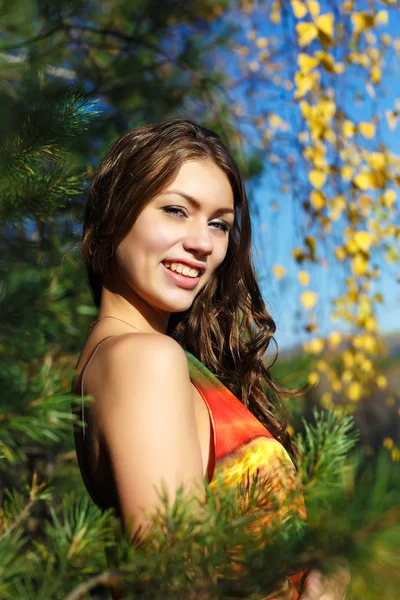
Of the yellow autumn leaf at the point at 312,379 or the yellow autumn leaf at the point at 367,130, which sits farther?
the yellow autumn leaf at the point at 367,130

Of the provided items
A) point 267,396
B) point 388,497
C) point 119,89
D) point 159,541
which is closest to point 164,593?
point 159,541

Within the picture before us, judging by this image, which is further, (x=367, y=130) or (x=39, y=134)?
(x=367, y=130)

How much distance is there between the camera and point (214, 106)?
1.95m

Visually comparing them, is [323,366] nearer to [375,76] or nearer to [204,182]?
[375,76]

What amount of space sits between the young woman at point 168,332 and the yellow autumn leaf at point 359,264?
1001 millimetres

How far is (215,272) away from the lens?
1386mm

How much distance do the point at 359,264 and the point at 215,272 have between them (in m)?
1.09

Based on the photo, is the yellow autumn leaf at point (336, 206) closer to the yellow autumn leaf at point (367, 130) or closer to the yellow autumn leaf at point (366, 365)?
the yellow autumn leaf at point (367, 130)

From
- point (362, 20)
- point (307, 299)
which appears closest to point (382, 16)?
point (362, 20)

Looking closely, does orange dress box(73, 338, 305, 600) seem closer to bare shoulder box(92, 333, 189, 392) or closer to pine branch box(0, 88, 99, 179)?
bare shoulder box(92, 333, 189, 392)

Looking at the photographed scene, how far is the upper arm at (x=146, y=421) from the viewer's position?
2.24 ft

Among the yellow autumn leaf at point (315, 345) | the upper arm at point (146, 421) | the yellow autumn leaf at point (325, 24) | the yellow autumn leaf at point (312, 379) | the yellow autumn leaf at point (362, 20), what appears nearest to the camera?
the upper arm at point (146, 421)

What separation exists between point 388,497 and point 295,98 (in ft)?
5.82

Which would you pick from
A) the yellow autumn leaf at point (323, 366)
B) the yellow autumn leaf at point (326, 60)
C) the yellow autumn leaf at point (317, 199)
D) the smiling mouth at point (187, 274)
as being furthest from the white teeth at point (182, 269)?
the yellow autumn leaf at point (323, 366)
